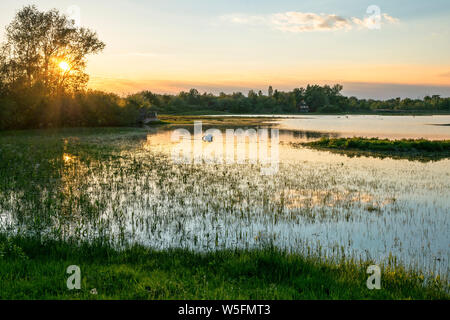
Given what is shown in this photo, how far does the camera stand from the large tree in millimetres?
60344

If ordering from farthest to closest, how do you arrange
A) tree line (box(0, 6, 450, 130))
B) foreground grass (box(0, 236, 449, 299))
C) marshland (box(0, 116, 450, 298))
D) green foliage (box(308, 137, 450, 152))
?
tree line (box(0, 6, 450, 130))
green foliage (box(308, 137, 450, 152))
marshland (box(0, 116, 450, 298))
foreground grass (box(0, 236, 449, 299))

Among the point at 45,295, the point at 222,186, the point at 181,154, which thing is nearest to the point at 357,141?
the point at 181,154

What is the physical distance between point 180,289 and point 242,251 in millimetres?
3162

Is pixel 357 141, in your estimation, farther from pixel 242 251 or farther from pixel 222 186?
pixel 242 251

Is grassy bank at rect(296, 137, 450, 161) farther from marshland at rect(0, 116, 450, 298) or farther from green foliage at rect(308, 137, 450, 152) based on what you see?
marshland at rect(0, 116, 450, 298)

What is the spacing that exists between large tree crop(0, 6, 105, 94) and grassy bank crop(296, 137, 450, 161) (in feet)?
168

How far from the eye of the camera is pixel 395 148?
119ft

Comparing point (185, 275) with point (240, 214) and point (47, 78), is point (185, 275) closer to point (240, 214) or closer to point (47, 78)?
point (240, 214)

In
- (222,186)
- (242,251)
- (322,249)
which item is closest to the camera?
(242,251)

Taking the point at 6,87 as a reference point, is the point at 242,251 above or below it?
below

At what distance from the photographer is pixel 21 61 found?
61375 millimetres

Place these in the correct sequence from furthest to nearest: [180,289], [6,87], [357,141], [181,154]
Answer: [6,87] → [357,141] → [181,154] → [180,289]

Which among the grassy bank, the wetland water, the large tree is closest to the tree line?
the large tree

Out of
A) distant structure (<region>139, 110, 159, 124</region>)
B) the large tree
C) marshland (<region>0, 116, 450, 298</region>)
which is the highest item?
the large tree
